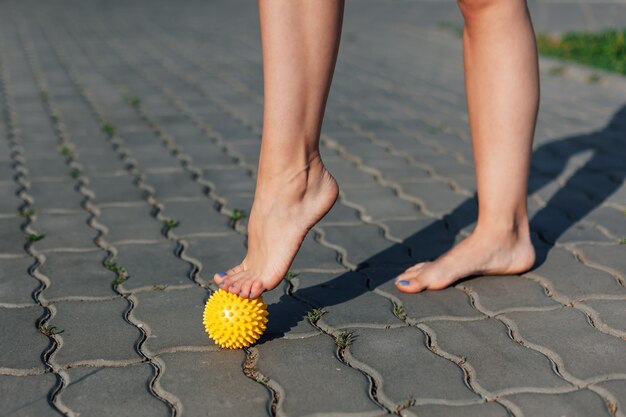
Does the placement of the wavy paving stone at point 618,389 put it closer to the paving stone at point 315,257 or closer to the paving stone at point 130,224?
the paving stone at point 315,257

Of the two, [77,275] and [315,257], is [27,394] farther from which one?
[315,257]

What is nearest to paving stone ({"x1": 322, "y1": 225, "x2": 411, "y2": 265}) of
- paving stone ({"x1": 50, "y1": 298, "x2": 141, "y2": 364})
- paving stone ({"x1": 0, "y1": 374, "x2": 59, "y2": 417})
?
paving stone ({"x1": 50, "y1": 298, "x2": 141, "y2": 364})

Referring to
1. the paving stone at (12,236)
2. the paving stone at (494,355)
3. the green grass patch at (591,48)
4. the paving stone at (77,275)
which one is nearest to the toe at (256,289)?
the paving stone at (494,355)

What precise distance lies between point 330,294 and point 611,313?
92 cm

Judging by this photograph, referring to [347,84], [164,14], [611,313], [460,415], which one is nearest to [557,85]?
[347,84]

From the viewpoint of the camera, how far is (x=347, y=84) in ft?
25.5

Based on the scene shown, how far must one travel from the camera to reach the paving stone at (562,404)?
2.27 m

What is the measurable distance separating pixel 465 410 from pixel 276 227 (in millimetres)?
800

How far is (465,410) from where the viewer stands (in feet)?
7.52

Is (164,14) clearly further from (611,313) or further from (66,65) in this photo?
(611,313)

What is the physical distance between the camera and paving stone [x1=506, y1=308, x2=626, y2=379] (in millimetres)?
2535

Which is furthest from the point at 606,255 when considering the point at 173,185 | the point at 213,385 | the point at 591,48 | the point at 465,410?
the point at 591,48

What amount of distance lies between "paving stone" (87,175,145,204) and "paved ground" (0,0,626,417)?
2 cm

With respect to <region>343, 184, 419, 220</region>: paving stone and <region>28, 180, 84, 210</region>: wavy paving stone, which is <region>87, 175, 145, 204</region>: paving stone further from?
<region>343, 184, 419, 220</region>: paving stone
